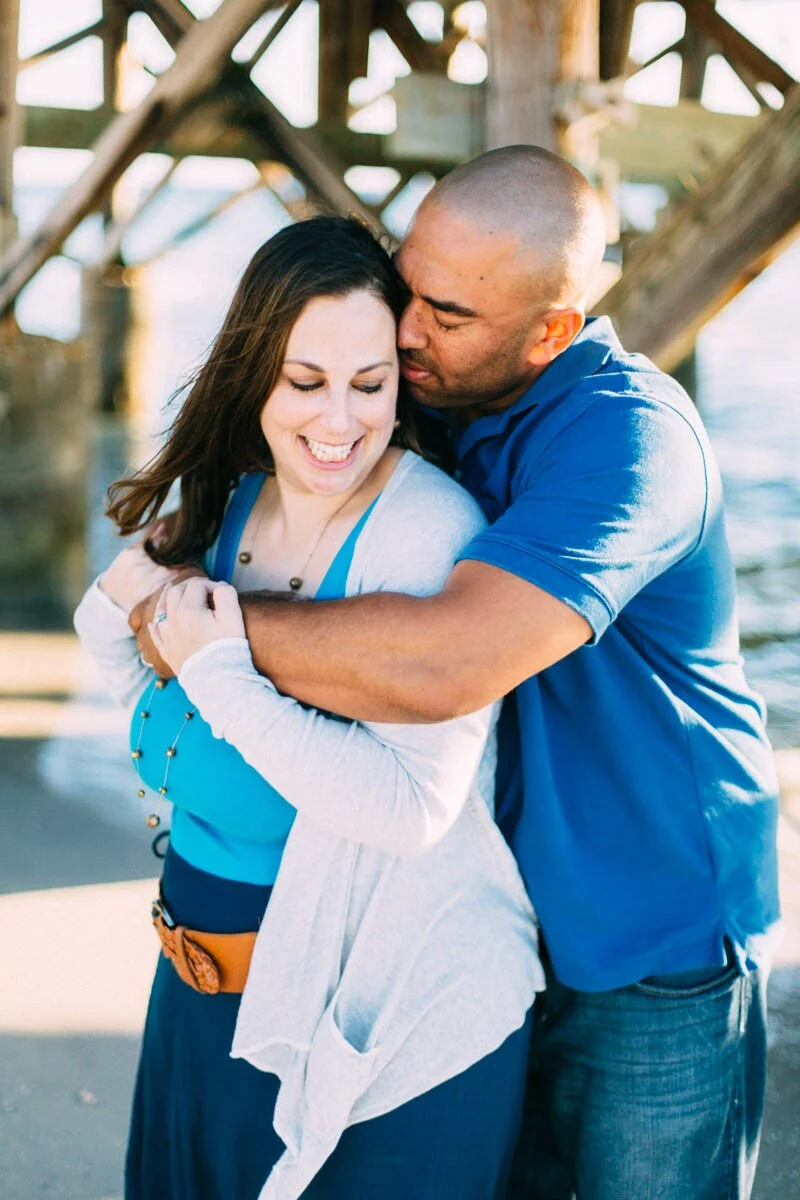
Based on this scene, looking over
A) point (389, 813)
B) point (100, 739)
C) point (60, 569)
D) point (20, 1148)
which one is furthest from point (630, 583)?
point (60, 569)

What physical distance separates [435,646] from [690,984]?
668mm

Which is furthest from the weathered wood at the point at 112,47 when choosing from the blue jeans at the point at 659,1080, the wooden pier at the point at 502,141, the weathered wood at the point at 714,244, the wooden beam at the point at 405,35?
the blue jeans at the point at 659,1080

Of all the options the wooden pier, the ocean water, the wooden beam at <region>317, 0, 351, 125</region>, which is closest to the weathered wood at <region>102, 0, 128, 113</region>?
the wooden pier

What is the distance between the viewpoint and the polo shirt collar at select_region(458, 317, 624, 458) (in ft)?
6.42

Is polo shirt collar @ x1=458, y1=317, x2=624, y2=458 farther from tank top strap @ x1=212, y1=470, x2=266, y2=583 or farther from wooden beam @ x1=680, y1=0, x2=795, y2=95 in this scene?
wooden beam @ x1=680, y1=0, x2=795, y2=95

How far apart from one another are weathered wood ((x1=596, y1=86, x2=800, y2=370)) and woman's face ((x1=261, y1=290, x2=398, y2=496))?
166cm

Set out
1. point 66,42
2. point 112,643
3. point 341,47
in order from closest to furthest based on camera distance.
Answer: point 112,643
point 66,42
point 341,47

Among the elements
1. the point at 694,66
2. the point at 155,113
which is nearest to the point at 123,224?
the point at 694,66

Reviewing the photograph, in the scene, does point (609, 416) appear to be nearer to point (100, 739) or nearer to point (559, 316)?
point (559, 316)

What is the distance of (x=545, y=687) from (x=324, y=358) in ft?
1.84

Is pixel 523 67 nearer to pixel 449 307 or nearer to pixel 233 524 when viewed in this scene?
pixel 449 307

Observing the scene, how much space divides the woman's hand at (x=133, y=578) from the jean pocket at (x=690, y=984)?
0.95 meters

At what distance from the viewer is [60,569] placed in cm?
668

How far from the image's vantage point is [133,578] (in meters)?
2.22
